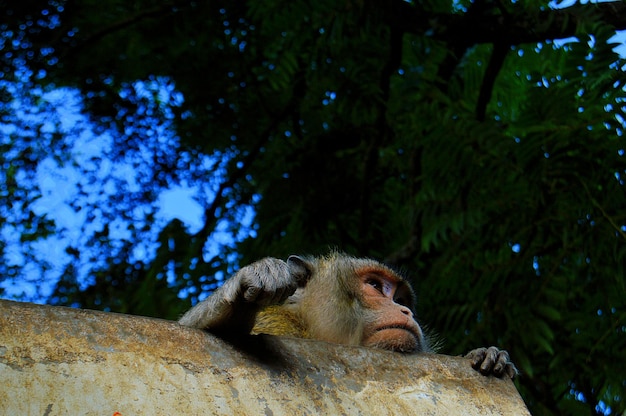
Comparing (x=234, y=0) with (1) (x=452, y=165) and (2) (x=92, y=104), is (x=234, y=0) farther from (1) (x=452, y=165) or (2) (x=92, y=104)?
(1) (x=452, y=165)

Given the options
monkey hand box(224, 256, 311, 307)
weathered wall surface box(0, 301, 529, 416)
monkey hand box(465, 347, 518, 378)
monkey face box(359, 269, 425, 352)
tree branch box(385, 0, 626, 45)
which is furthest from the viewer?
tree branch box(385, 0, 626, 45)

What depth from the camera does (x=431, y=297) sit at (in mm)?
7039

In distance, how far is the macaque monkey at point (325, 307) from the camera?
3209mm

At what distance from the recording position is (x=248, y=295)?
3.14m

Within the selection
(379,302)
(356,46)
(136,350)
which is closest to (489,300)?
(379,302)

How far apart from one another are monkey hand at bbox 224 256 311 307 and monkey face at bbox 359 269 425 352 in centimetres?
124

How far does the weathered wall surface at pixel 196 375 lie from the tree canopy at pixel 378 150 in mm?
2508

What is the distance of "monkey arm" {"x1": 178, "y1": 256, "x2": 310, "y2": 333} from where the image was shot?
314cm

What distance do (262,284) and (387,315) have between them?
163cm

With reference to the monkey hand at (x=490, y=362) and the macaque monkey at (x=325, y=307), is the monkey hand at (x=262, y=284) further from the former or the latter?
the monkey hand at (x=490, y=362)

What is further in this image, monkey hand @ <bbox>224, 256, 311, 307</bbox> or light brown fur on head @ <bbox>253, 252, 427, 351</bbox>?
light brown fur on head @ <bbox>253, 252, 427, 351</bbox>

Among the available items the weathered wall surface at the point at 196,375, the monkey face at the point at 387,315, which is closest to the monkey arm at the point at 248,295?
the weathered wall surface at the point at 196,375

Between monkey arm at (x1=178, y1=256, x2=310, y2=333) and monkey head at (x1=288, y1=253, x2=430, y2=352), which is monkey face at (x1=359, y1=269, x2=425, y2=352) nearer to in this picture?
monkey head at (x1=288, y1=253, x2=430, y2=352)

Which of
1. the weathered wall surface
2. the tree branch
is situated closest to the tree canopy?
the tree branch
